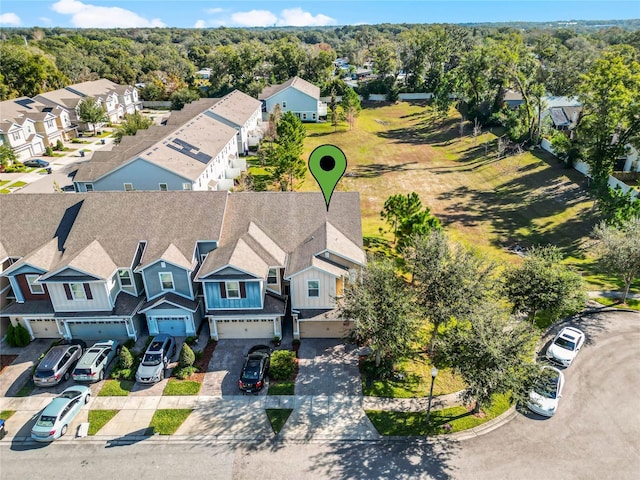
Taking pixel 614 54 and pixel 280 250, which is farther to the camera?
pixel 614 54

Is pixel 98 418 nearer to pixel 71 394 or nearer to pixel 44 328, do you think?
pixel 71 394

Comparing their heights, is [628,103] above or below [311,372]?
above

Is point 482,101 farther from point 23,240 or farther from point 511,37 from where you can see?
point 23,240

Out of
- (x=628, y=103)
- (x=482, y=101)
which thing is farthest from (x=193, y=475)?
(x=482, y=101)

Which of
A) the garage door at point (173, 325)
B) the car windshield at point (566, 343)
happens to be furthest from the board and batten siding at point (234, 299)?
the car windshield at point (566, 343)

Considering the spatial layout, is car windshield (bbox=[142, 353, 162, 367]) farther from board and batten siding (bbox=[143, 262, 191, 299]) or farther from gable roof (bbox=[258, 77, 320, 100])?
gable roof (bbox=[258, 77, 320, 100])
